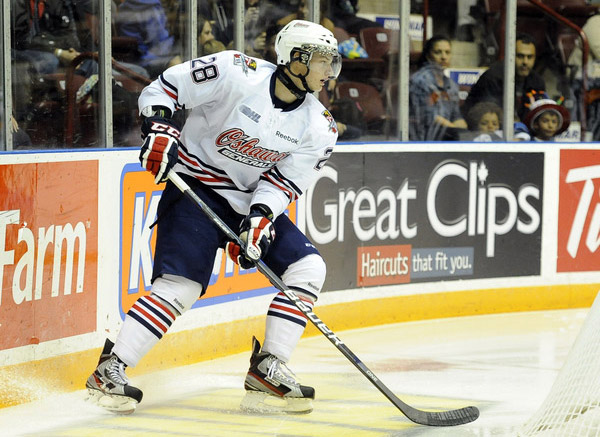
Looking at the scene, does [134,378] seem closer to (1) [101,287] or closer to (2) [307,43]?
(1) [101,287]

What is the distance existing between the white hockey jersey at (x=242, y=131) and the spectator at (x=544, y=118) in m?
2.91

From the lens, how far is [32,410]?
3.74 meters

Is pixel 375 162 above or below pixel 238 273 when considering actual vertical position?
above

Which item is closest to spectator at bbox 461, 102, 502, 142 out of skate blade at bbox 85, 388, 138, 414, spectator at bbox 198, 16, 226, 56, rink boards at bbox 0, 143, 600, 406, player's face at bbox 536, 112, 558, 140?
rink boards at bbox 0, 143, 600, 406

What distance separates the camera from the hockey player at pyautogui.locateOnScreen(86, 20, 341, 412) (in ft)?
11.8

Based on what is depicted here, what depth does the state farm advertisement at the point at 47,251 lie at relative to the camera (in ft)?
Answer: 12.4

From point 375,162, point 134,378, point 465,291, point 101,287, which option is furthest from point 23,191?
point 465,291

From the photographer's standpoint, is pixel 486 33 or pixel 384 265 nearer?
pixel 384 265

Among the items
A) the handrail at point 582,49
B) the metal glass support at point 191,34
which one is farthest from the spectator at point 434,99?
the metal glass support at point 191,34

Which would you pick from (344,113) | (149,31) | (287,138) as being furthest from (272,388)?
(344,113)

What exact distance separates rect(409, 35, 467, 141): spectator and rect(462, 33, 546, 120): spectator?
0.40 ft

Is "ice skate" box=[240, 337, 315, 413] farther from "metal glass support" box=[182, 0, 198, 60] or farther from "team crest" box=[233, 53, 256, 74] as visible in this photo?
"metal glass support" box=[182, 0, 198, 60]

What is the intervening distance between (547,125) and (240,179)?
320 cm

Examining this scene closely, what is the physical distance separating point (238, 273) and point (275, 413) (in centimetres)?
126
